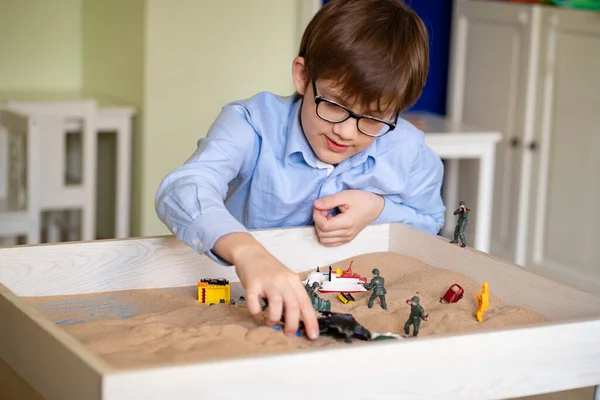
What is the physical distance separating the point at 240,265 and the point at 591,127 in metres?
2.10

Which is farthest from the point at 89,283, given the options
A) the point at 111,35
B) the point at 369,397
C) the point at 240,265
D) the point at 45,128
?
the point at 111,35

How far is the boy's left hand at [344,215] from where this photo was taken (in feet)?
4.70

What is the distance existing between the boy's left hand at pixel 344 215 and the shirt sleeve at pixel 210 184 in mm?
135

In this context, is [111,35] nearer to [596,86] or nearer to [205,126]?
[205,126]

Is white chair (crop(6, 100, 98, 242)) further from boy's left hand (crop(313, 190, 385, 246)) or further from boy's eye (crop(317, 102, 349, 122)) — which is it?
boy's eye (crop(317, 102, 349, 122))

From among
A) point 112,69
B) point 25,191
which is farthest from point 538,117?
point 25,191

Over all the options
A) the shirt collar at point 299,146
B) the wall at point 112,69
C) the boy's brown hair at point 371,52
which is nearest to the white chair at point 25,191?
the wall at point 112,69

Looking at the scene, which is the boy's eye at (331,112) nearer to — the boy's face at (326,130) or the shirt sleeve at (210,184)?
the boy's face at (326,130)

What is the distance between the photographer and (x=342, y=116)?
4.25 ft

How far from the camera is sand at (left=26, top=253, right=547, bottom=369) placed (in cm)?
95

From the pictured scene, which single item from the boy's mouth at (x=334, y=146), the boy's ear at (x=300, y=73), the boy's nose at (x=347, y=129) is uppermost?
the boy's ear at (x=300, y=73)

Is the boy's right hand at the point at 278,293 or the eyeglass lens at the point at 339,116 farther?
the eyeglass lens at the point at 339,116

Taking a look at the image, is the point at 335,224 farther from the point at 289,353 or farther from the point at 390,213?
the point at 289,353

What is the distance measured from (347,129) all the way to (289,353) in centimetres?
53
